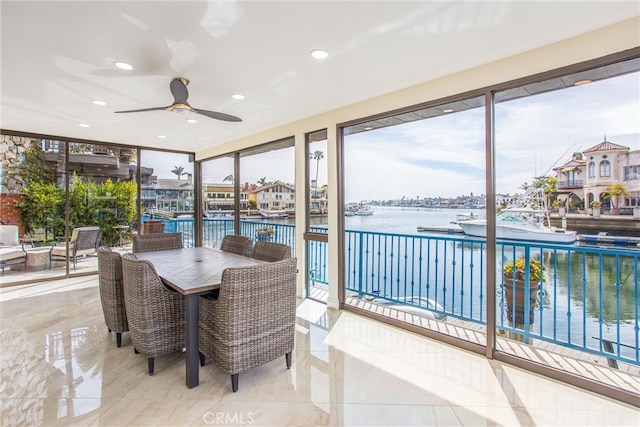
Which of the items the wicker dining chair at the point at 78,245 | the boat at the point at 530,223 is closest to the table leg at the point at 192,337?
the boat at the point at 530,223

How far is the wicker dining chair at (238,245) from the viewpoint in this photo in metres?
3.64

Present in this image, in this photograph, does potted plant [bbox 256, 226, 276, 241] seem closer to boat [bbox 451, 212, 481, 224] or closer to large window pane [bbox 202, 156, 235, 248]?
large window pane [bbox 202, 156, 235, 248]

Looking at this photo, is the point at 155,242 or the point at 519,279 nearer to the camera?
the point at 519,279

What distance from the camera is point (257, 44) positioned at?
2.31 metres

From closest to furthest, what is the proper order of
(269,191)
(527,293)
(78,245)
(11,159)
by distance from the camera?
(527,293), (11,159), (269,191), (78,245)

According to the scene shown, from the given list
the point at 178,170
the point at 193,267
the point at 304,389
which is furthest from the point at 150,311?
the point at 178,170

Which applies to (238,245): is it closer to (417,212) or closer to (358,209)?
(358,209)

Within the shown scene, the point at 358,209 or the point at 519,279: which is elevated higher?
the point at 358,209

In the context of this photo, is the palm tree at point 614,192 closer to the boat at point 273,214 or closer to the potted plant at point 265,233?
the boat at point 273,214

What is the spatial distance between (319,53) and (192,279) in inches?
78.3

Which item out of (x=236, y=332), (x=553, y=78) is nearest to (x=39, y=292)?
(x=236, y=332)

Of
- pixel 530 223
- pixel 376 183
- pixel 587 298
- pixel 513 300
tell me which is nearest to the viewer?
pixel 587 298

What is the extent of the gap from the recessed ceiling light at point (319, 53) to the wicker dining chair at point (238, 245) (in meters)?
2.05

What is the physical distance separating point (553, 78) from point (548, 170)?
70 centimetres
